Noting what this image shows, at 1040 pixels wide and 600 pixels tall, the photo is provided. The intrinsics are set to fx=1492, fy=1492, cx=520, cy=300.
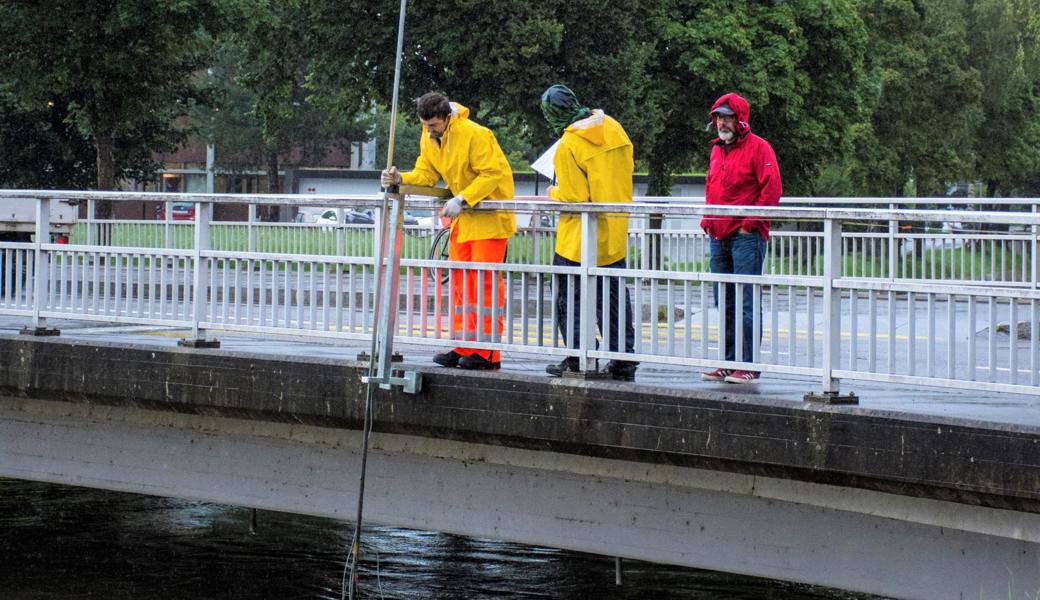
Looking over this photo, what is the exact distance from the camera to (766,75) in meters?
41.9

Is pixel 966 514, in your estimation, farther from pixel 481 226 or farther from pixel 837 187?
pixel 837 187

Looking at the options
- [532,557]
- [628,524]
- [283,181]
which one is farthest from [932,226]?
[283,181]

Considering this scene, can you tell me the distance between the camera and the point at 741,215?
288 inches

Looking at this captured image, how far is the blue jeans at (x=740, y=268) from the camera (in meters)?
7.64

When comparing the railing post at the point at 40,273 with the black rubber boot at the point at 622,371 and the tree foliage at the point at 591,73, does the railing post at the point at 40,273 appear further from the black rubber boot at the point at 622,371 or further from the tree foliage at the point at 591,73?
the tree foliage at the point at 591,73

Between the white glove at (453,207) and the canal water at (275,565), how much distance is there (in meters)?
3.89

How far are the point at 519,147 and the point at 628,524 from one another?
79.8m

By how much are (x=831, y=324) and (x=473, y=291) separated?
91.7 inches

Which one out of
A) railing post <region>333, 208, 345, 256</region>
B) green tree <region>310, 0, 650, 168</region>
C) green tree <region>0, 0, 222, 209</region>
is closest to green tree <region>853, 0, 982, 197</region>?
green tree <region>310, 0, 650, 168</region>

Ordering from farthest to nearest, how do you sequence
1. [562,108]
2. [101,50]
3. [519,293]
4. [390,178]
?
1. [101,50]
2. [519,293]
3. [562,108]
4. [390,178]

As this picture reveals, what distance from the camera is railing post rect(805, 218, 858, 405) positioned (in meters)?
7.02

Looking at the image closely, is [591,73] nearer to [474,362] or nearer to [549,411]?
[474,362]

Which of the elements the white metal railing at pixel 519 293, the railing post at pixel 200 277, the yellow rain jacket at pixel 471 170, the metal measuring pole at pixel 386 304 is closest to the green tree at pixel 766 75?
the white metal railing at pixel 519 293

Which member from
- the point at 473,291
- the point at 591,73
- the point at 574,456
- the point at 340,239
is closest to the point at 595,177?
the point at 473,291
